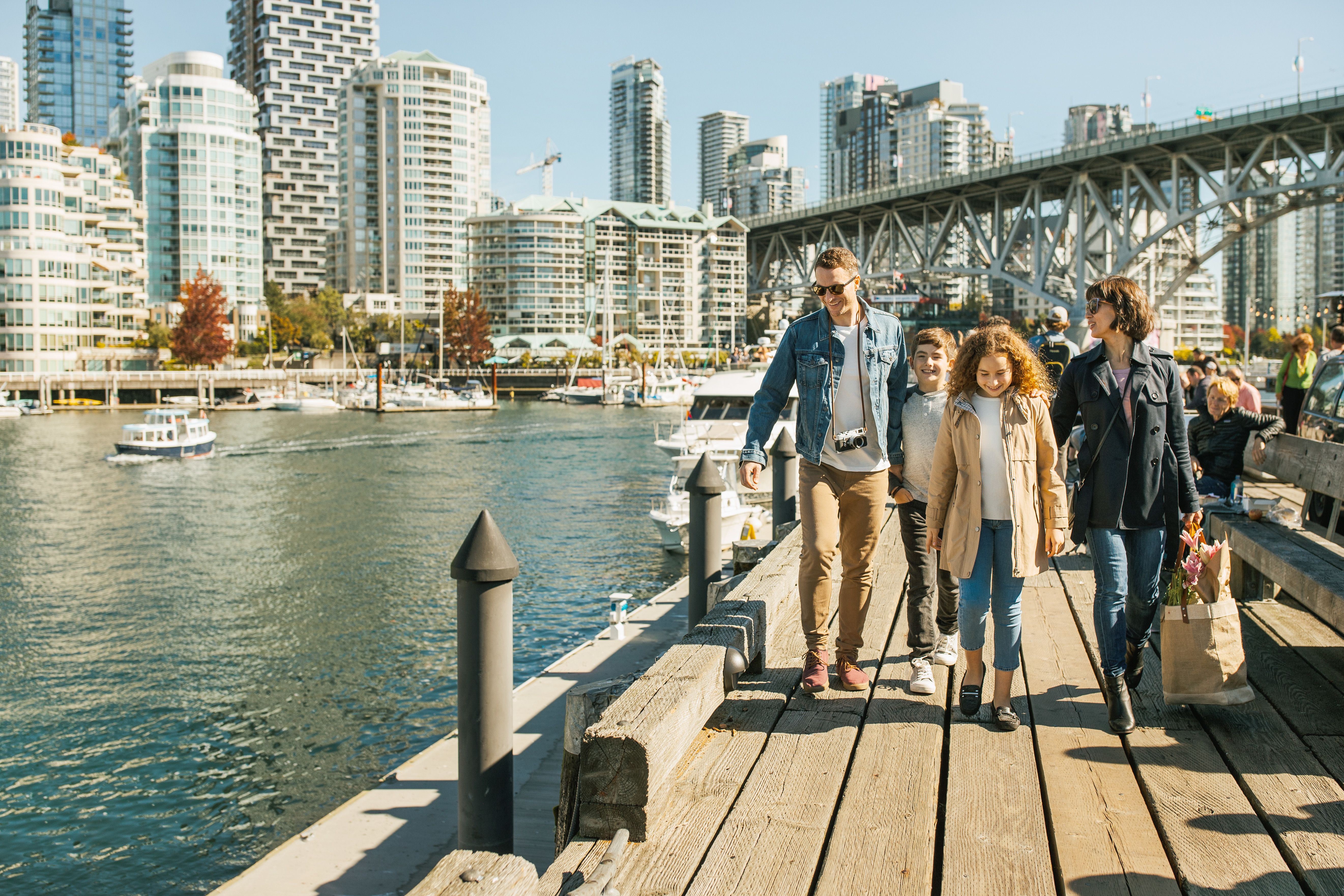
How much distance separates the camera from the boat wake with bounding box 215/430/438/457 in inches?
1940

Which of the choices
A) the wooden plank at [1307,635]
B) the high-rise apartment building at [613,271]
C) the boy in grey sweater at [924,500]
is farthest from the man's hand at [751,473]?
the high-rise apartment building at [613,271]

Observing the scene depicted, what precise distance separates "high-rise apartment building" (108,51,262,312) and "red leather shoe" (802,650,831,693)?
412 feet

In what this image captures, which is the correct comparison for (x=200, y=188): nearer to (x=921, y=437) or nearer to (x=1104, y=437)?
(x=921, y=437)

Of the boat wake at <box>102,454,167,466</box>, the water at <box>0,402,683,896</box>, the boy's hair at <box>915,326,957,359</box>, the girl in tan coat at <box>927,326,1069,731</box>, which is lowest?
the water at <box>0,402,683,896</box>

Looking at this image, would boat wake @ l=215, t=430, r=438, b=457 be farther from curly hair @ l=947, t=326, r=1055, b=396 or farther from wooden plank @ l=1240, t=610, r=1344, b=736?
curly hair @ l=947, t=326, r=1055, b=396

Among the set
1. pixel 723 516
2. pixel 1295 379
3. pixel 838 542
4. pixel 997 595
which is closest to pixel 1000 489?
pixel 997 595

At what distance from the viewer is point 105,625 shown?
18.6 m

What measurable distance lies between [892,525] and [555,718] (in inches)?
146

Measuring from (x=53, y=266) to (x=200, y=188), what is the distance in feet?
126

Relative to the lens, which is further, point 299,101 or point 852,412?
point 299,101

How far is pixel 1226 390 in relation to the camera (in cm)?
736

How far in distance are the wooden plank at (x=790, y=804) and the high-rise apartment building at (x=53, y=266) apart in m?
93.5

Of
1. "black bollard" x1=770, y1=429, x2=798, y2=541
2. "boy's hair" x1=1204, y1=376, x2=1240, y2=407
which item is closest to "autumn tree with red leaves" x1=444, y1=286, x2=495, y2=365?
"black bollard" x1=770, y1=429, x2=798, y2=541

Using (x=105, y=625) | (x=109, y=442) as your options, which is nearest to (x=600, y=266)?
(x=109, y=442)
